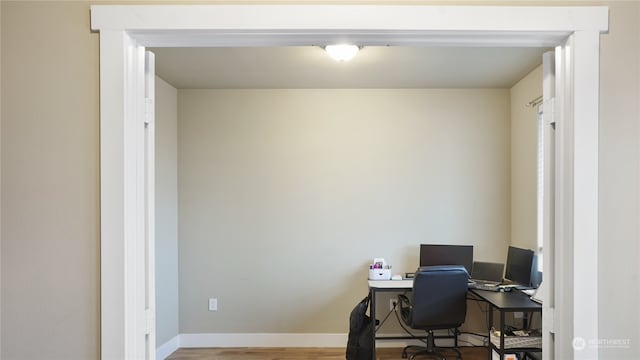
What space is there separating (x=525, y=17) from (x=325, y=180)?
9.68ft

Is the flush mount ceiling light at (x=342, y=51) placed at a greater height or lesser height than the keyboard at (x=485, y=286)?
greater

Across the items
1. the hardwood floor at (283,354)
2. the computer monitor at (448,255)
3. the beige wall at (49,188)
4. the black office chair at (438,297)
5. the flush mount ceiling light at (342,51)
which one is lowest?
the hardwood floor at (283,354)

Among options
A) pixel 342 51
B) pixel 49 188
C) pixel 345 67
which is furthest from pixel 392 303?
pixel 49 188

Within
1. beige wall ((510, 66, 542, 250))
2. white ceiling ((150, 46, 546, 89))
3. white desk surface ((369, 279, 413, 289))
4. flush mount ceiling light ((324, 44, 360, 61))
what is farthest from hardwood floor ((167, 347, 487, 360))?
flush mount ceiling light ((324, 44, 360, 61))

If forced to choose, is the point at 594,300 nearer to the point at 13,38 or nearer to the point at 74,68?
the point at 74,68

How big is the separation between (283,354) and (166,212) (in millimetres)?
1816

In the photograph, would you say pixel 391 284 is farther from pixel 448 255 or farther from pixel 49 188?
pixel 49 188

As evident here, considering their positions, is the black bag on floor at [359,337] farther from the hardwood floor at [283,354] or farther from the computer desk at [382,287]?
the hardwood floor at [283,354]

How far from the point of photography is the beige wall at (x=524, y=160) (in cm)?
359

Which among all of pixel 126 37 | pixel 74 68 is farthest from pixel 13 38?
pixel 126 37

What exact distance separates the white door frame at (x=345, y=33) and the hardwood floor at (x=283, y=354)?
2.81 metres

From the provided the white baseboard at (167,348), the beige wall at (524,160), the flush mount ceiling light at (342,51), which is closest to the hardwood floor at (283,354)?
the white baseboard at (167,348)

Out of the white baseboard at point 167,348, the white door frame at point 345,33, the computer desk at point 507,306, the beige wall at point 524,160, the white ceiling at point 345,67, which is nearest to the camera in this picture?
the white door frame at point 345,33

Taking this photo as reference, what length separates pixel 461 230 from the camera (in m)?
4.15
